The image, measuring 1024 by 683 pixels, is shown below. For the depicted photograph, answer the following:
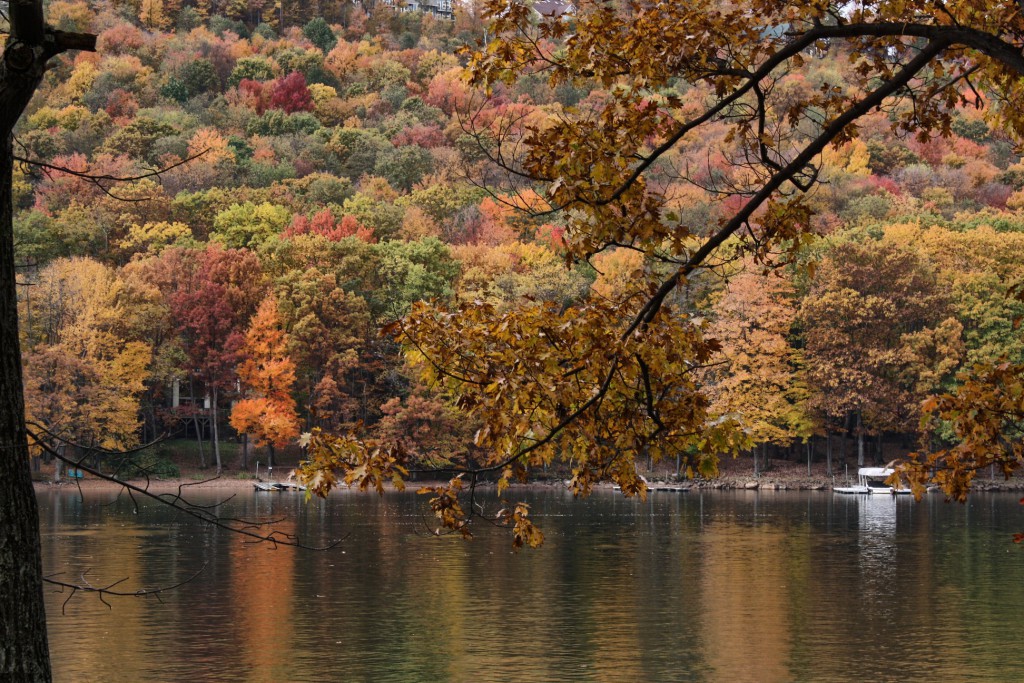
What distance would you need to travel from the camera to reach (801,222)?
11305mm

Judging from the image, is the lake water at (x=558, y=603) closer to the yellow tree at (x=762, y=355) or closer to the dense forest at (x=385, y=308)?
the dense forest at (x=385, y=308)

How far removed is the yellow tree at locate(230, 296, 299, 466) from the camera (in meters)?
76.2

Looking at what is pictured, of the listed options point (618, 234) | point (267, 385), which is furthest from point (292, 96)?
point (618, 234)

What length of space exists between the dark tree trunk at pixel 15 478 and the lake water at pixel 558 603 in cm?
930

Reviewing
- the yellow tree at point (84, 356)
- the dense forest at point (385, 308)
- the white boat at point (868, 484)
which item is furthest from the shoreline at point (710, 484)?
the yellow tree at point (84, 356)

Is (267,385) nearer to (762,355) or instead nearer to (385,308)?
(385,308)

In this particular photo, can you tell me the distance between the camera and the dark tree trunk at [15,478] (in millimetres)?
8445

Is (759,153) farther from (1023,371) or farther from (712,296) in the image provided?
(712,296)

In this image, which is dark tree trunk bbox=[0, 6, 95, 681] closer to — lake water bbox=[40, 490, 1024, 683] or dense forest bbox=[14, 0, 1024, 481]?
lake water bbox=[40, 490, 1024, 683]

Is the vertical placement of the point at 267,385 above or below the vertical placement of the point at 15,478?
above

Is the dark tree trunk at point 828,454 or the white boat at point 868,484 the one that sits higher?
the dark tree trunk at point 828,454

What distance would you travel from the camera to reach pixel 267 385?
77.6 m

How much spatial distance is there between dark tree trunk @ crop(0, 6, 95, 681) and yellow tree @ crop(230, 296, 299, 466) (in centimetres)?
6744

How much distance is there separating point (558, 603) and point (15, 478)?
90.8 ft
